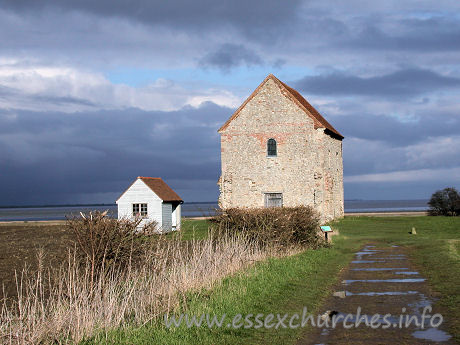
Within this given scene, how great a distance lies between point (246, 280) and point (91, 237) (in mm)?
3959

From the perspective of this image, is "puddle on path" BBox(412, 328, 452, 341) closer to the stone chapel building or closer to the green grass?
the green grass

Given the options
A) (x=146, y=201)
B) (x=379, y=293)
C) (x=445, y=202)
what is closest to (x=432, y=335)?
(x=379, y=293)

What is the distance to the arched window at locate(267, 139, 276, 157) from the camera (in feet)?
124

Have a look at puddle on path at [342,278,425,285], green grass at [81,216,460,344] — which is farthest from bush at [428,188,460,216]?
puddle on path at [342,278,425,285]

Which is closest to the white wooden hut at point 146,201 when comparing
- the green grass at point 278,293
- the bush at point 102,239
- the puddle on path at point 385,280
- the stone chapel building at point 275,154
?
the stone chapel building at point 275,154

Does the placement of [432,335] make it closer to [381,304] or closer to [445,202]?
[381,304]

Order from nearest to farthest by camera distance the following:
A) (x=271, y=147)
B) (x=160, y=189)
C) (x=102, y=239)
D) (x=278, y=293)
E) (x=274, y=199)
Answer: (x=278, y=293) → (x=102, y=239) → (x=274, y=199) → (x=271, y=147) → (x=160, y=189)

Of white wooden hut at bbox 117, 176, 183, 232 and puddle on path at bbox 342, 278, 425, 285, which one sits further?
white wooden hut at bbox 117, 176, 183, 232

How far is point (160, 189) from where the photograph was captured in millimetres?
44188

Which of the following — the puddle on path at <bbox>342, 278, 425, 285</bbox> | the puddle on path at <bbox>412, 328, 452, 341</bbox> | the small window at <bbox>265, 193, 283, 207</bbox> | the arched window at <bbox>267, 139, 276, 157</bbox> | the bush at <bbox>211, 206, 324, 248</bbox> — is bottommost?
the puddle on path at <bbox>412, 328, 452, 341</bbox>

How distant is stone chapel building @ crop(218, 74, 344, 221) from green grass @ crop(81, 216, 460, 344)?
12.3 metres

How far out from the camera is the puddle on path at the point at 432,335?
8797 mm

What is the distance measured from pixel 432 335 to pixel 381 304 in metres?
2.61

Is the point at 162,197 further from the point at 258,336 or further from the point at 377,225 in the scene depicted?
the point at 258,336
